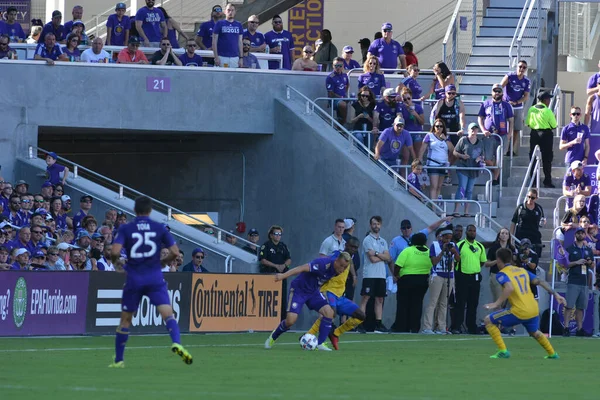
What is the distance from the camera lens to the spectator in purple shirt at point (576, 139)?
1054 inches

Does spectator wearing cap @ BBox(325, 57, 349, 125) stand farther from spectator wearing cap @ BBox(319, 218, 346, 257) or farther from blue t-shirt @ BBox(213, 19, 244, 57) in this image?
spectator wearing cap @ BBox(319, 218, 346, 257)

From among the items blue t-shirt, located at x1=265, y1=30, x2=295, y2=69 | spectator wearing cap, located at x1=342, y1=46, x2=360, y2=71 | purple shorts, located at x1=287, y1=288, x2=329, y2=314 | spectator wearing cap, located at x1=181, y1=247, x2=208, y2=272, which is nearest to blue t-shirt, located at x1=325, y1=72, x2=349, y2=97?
spectator wearing cap, located at x1=342, y1=46, x2=360, y2=71

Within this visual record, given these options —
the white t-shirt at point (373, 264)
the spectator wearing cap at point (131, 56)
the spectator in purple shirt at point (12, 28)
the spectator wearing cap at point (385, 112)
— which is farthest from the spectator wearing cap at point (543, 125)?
the spectator in purple shirt at point (12, 28)

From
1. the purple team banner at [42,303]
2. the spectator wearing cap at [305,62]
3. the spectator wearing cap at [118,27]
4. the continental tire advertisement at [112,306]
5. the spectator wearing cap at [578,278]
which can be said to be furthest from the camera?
the spectator wearing cap at [305,62]

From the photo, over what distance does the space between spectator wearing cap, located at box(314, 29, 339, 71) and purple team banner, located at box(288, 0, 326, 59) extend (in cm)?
432

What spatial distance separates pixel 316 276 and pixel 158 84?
37.1ft

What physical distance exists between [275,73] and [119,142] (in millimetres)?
4655

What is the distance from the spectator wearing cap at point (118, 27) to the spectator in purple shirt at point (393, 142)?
596 cm

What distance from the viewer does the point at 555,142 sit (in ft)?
95.9

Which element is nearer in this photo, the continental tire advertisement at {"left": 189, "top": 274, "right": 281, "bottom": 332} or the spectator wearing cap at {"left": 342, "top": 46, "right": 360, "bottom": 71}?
the continental tire advertisement at {"left": 189, "top": 274, "right": 281, "bottom": 332}

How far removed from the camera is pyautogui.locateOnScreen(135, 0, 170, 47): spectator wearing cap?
2762 cm

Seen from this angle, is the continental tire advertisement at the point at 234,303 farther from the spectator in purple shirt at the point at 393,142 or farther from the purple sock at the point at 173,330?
the purple sock at the point at 173,330

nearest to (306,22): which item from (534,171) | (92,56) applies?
(92,56)

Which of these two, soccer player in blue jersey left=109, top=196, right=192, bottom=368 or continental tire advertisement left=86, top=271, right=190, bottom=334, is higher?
soccer player in blue jersey left=109, top=196, right=192, bottom=368
